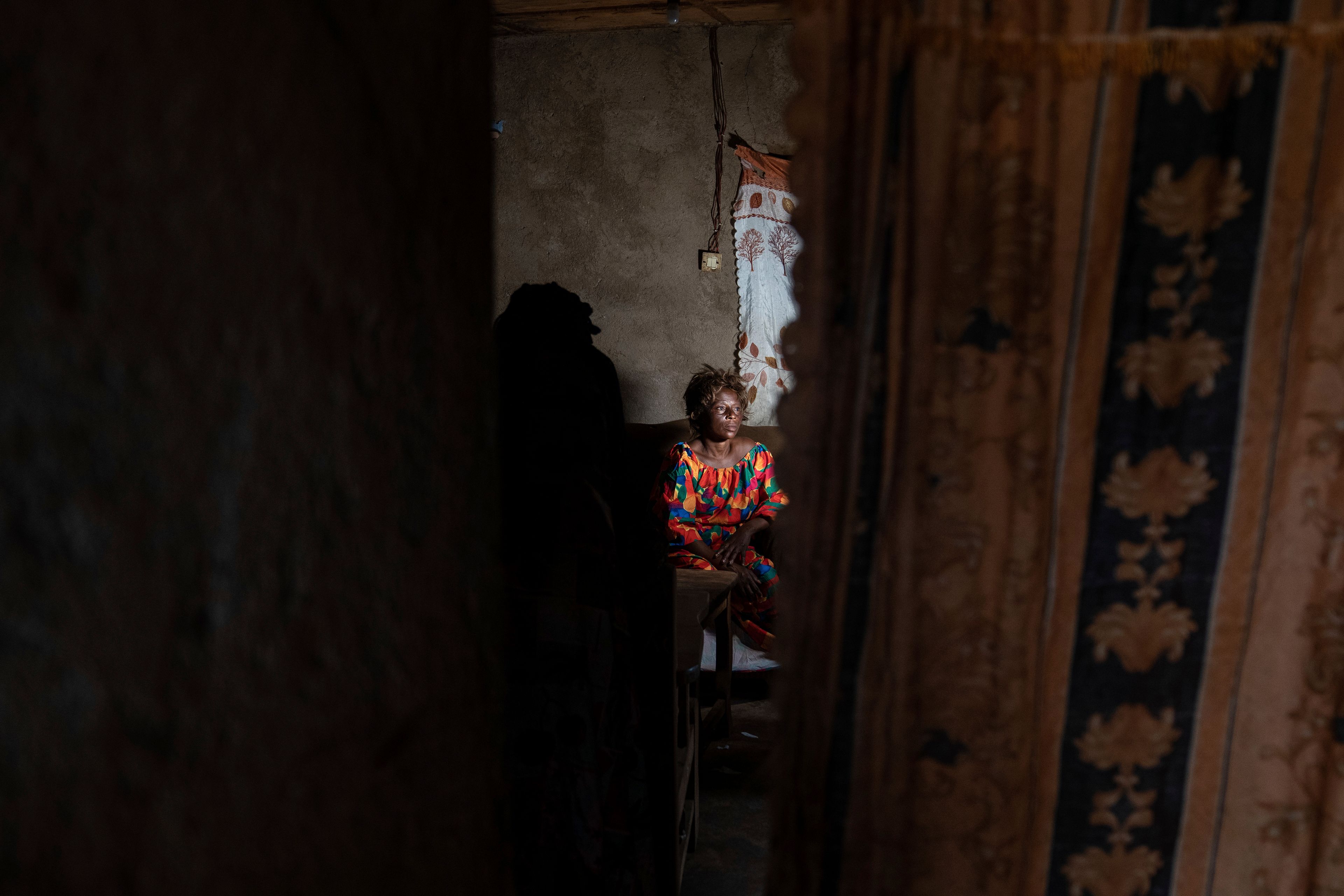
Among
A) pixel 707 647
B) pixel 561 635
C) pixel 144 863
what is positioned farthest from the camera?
pixel 707 647

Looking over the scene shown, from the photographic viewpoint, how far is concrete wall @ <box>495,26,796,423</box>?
12.6 feet

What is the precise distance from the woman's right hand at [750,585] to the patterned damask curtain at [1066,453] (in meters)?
2.22

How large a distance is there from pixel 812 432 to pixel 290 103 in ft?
1.92

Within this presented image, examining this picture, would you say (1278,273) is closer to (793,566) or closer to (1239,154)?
(1239,154)

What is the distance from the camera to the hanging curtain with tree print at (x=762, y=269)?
388 centimetres

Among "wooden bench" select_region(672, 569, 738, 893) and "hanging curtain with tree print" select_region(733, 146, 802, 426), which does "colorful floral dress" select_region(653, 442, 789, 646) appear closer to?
"hanging curtain with tree print" select_region(733, 146, 802, 426)

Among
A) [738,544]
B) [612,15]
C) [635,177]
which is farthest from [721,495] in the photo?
[612,15]

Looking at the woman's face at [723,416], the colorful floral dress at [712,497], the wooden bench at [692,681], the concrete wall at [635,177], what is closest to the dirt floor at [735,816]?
the wooden bench at [692,681]

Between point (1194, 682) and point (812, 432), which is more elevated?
point (812, 432)

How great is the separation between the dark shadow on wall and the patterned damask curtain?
0.54 m

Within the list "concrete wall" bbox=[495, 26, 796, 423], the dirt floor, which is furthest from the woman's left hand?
"concrete wall" bbox=[495, 26, 796, 423]

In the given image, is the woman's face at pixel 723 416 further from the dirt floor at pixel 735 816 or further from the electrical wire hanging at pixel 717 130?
the dirt floor at pixel 735 816

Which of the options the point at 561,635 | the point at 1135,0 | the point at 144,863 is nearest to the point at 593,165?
the point at 561,635

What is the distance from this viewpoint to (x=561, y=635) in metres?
1.40
